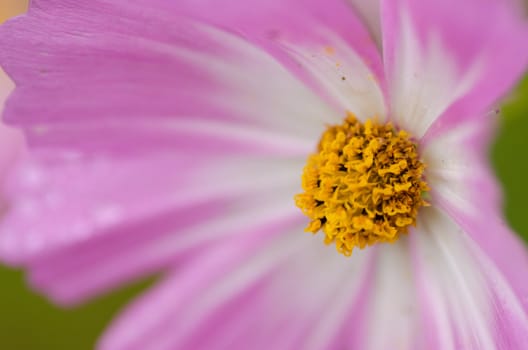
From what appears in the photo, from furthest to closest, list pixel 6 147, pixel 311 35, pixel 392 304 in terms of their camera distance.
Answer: pixel 6 147
pixel 392 304
pixel 311 35

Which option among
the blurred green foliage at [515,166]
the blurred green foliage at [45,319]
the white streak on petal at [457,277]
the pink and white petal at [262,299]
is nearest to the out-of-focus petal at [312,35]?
A: the white streak on petal at [457,277]

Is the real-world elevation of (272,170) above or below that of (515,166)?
below

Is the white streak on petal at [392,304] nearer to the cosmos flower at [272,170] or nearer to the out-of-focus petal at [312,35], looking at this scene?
the cosmos flower at [272,170]

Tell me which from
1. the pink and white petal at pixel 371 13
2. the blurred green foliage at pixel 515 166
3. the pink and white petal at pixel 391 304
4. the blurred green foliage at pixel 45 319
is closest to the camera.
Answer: the pink and white petal at pixel 371 13

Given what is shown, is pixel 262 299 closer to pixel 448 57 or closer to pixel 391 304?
pixel 391 304

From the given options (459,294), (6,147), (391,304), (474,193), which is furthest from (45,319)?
(474,193)

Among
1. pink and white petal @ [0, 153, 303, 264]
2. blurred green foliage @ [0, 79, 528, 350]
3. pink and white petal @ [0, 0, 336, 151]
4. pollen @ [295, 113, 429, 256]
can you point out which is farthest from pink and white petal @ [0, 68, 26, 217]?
pollen @ [295, 113, 429, 256]

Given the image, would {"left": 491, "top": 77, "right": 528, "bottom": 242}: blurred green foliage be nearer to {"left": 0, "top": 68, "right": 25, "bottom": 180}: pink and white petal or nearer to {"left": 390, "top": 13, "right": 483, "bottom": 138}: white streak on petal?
{"left": 390, "top": 13, "right": 483, "bottom": 138}: white streak on petal
